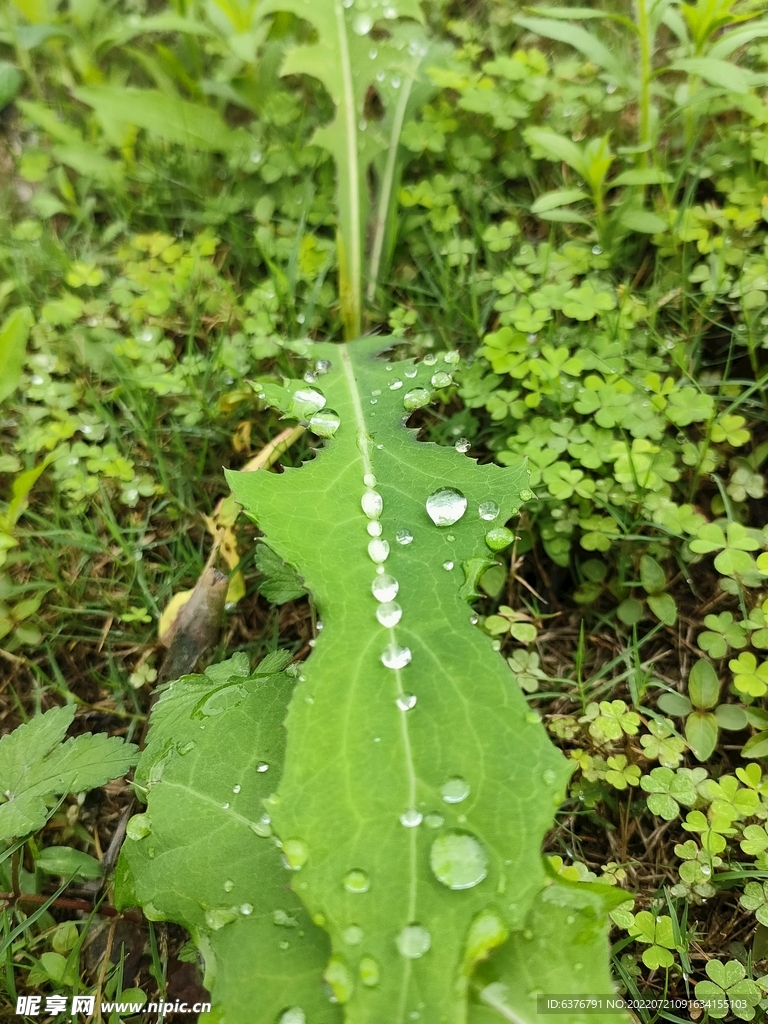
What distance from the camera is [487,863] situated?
39.0 inches

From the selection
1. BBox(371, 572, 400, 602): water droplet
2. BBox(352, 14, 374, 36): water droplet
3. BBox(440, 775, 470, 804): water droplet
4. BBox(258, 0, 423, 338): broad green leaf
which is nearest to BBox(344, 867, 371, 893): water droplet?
BBox(440, 775, 470, 804): water droplet

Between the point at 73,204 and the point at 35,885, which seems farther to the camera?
the point at 73,204

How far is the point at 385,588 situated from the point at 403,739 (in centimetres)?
29

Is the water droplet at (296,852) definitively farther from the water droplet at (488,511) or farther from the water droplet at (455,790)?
Answer: the water droplet at (488,511)

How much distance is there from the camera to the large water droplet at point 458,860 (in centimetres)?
97

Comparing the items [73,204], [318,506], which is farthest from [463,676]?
[73,204]

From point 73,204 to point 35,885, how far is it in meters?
2.43

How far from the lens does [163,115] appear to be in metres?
2.54

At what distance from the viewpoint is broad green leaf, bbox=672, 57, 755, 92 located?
1785 millimetres

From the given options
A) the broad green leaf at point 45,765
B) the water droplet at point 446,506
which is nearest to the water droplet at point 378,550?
the water droplet at point 446,506

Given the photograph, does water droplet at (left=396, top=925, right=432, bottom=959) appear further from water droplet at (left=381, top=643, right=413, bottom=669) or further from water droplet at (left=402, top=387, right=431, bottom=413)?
water droplet at (left=402, top=387, right=431, bottom=413)

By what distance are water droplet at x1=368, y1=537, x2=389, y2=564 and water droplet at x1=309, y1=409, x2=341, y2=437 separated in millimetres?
378

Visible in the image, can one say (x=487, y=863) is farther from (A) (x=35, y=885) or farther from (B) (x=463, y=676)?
(A) (x=35, y=885)

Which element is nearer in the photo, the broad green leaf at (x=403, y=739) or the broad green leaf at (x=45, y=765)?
the broad green leaf at (x=403, y=739)
